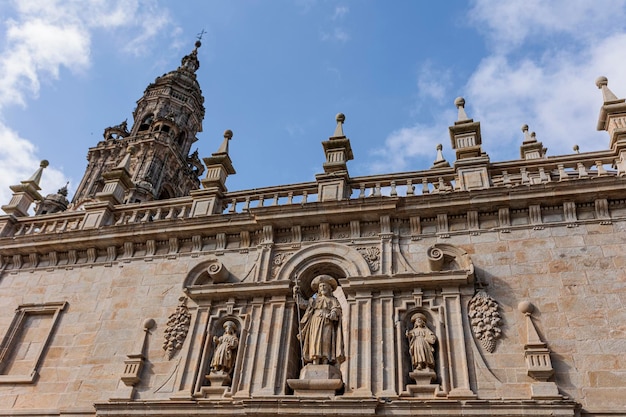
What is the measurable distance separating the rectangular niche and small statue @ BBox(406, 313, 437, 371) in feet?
25.3

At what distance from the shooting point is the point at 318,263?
462 inches

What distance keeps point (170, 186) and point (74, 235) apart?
81.0ft

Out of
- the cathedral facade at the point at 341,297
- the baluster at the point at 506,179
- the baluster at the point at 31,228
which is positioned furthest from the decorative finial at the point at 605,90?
the baluster at the point at 31,228

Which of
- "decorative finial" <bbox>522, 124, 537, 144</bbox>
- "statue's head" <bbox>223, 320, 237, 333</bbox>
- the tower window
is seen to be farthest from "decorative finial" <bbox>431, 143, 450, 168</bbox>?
the tower window

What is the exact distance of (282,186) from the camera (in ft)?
44.1

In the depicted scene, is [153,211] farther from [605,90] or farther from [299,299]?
[605,90]

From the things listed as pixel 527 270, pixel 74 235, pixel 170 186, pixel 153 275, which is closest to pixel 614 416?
pixel 527 270

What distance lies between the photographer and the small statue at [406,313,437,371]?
970 cm

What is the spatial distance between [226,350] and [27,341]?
4.99 meters

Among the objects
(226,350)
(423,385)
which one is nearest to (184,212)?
(226,350)

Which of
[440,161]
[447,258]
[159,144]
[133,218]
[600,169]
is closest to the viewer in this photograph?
[447,258]

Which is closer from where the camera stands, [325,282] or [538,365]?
[538,365]

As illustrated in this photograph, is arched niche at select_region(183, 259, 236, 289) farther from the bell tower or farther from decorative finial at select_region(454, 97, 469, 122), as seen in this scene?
the bell tower

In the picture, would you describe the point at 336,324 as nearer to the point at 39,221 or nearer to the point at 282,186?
the point at 282,186
